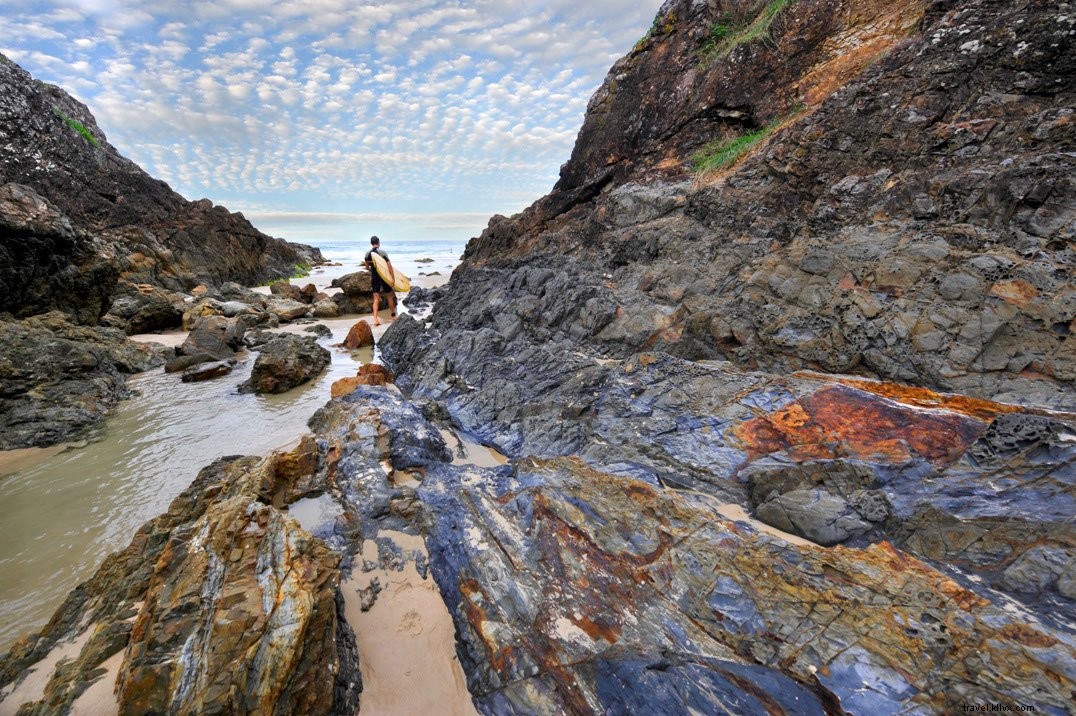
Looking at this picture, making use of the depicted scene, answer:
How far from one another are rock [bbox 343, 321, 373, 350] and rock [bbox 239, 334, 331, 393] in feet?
8.03

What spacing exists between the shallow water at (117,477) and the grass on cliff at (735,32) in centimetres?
1175

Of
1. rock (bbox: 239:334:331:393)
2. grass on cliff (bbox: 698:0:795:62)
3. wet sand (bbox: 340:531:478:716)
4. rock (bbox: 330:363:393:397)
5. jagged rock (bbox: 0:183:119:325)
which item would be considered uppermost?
grass on cliff (bbox: 698:0:795:62)

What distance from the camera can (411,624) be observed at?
3.10 m

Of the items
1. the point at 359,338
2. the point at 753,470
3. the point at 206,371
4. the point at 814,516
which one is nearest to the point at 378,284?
the point at 359,338

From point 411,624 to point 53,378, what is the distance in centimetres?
907

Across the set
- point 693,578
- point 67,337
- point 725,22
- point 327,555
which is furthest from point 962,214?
point 67,337

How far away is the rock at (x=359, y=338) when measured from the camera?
11867 millimetres

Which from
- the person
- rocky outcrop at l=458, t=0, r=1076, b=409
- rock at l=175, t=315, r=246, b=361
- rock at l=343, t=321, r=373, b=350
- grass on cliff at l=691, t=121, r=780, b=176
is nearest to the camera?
rocky outcrop at l=458, t=0, r=1076, b=409

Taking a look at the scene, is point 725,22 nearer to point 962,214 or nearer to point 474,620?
point 962,214

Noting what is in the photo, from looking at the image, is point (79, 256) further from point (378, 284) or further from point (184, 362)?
point (378, 284)

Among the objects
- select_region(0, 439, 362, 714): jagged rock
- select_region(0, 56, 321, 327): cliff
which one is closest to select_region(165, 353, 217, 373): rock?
select_region(0, 56, 321, 327): cliff

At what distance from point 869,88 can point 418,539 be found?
9.30 metres

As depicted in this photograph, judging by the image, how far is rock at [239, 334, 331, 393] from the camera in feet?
27.5

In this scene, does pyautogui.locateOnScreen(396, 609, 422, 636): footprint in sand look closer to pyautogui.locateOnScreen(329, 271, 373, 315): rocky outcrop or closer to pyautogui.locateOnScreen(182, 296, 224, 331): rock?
pyautogui.locateOnScreen(182, 296, 224, 331): rock
